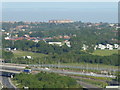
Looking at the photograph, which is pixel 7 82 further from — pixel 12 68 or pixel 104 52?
pixel 104 52

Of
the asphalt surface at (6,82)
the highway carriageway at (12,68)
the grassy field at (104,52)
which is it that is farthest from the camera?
the grassy field at (104,52)

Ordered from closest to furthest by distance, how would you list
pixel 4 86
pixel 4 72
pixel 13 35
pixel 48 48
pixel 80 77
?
1. pixel 4 86
2. pixel 80 77
3. pixel 4 72
4. pixel 48 48
5. pixel 13 35

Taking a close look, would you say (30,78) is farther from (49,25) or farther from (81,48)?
(49,25)

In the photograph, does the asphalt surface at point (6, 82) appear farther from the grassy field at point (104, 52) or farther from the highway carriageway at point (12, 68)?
the grassy field at point (104, 52)

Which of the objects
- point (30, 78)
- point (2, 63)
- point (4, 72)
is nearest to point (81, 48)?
point (2, 63)

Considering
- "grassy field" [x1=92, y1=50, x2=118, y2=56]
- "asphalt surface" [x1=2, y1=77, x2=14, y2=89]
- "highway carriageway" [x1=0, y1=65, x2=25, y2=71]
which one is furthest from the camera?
"grassy field" [x1=92, y1=50, x2=118, y2=56]

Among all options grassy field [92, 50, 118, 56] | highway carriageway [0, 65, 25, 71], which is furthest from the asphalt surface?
grassy field [92, 50, 118, 56]

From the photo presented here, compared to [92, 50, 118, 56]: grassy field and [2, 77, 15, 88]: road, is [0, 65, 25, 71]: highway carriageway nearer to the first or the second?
[2, 77, 15, 88]: road

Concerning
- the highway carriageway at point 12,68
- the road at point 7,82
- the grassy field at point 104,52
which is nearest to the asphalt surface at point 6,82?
the road at point 7,82

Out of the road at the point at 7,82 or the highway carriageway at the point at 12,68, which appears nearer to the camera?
the road at the point at 7,82

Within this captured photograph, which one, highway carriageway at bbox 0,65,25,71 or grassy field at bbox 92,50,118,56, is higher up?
highway carriageway at bbox 0,65,25,71

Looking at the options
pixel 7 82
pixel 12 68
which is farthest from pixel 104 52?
pixel 7 82
